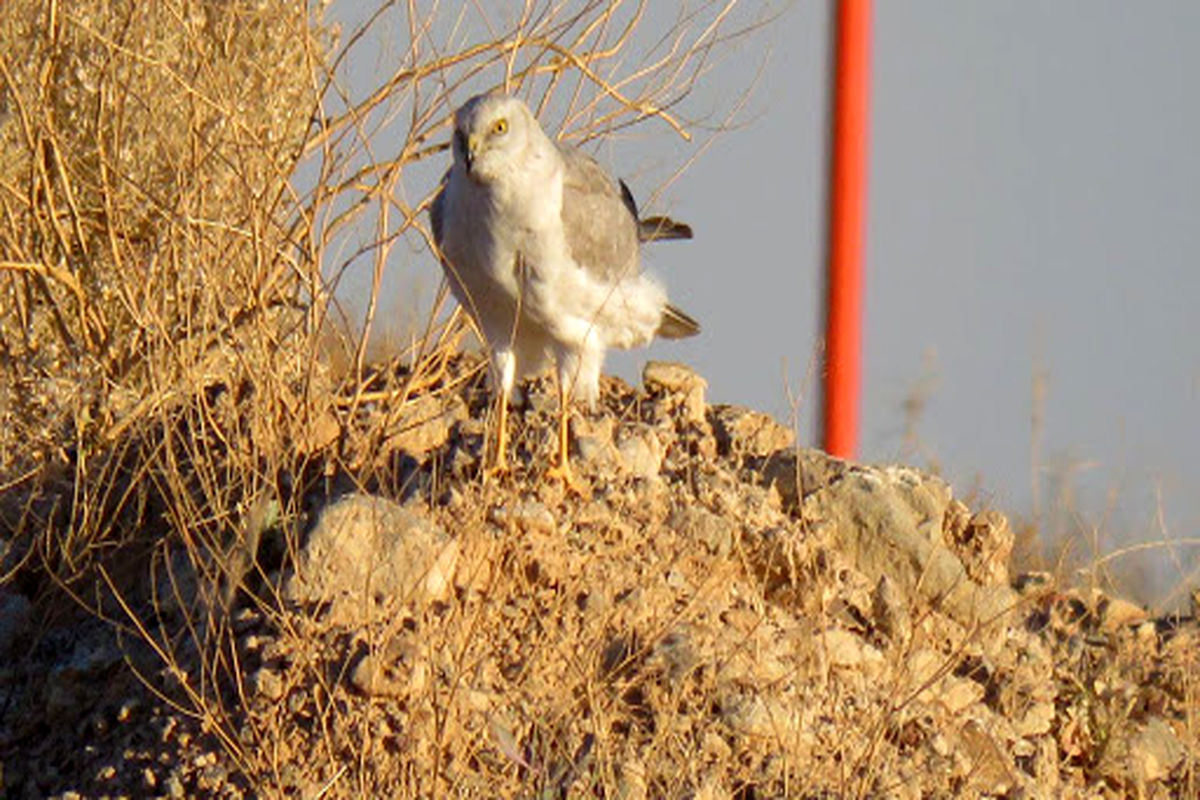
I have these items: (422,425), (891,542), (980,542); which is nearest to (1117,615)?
(980,542)

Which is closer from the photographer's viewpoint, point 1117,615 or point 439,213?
point 1117,615

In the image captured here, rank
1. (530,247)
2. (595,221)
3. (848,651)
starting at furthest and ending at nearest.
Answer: (595,221) < (530,247) < (848,651)

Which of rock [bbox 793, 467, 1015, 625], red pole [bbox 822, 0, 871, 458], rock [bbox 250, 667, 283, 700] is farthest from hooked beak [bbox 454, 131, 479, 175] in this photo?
red pole [bbox 822, 0, 871, 458]

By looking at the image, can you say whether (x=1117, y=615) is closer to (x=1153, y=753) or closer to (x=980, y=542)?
(x=980, y=542)

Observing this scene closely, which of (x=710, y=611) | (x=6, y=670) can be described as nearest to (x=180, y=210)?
(x=6, y=670)

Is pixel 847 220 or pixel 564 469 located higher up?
pixel 847 220

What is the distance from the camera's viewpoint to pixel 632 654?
6125 millimetres

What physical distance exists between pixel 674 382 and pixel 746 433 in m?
0.34

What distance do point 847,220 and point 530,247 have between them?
6.67 feet

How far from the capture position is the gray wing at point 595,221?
755 centimetres

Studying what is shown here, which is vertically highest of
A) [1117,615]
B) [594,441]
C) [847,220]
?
[847,220]

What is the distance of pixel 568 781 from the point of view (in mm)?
5773

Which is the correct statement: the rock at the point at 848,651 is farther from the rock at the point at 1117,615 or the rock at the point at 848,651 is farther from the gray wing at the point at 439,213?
the gray wing at the point at 439,213

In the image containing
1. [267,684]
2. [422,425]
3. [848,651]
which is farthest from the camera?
[422,425]
